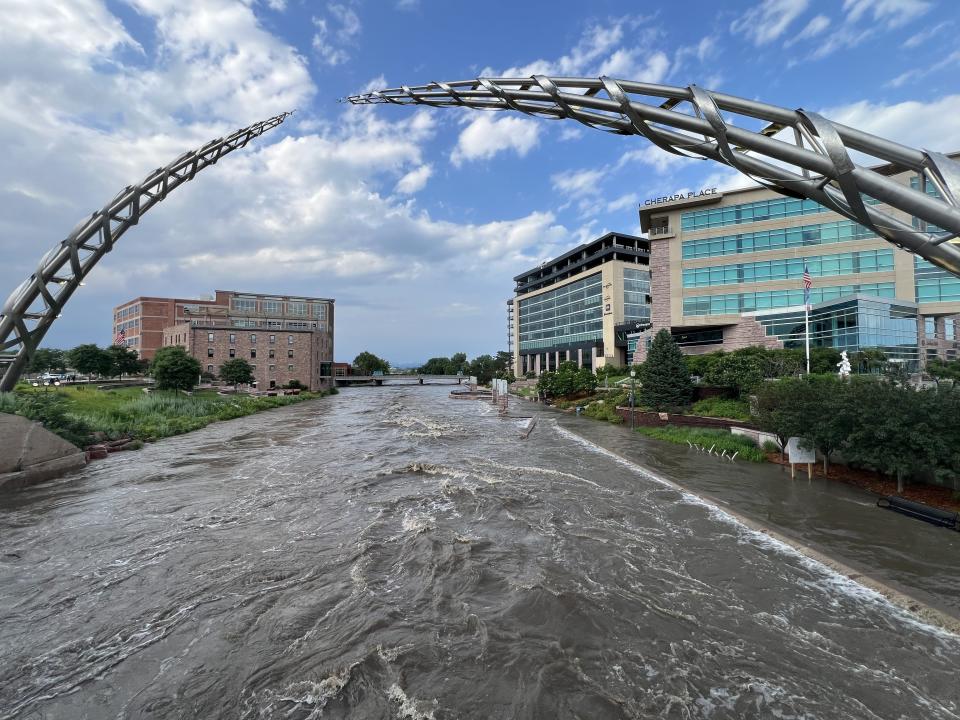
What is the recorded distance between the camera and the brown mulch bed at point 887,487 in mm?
11789

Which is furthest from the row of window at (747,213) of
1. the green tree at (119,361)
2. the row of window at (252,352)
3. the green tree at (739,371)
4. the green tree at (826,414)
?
the green tree at (119,361)

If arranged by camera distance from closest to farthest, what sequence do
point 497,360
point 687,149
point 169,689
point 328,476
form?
point 687,149 < point 169,689 < point 328,476 < point 497,360

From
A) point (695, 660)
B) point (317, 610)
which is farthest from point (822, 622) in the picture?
point (317, 610)

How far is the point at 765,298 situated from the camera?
141 feet

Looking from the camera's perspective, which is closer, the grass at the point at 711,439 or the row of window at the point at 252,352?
the grass at the point at 711,439

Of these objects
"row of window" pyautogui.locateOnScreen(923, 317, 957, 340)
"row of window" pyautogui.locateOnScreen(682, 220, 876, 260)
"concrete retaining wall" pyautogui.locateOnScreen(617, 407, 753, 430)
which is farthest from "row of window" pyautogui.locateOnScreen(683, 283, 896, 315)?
"concrete retaining wall" pyautogui.locateOnScreen(617, 407, 753, 430)

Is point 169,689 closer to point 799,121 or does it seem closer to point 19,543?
point 19,543

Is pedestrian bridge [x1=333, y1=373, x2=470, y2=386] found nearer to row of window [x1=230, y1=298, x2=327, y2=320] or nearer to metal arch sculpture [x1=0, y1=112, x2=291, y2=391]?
row of window [x1=230, y1=298, x2=327, y2=320]

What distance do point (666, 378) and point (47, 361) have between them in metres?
81.7

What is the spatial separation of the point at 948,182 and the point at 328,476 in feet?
52.9

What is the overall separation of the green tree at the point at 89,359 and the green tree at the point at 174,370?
1775cm

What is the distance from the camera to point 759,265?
1714 inches

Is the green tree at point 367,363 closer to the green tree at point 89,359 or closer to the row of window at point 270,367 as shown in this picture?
the row of window at point 270,367

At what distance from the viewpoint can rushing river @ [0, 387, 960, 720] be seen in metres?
4.67
